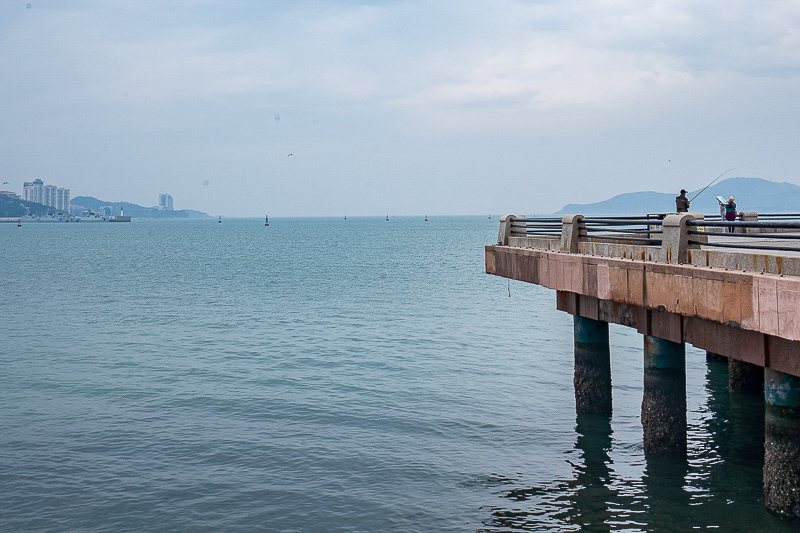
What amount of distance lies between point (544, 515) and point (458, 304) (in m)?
30.2

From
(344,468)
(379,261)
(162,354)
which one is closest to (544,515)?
(344,468)

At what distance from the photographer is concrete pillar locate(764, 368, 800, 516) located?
10562mm

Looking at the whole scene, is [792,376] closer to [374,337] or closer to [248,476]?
[248,476]

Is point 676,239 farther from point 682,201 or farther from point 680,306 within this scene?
point 682,201

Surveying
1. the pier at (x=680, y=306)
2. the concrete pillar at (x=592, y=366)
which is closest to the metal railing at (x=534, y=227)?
the pier at (x=680, y=306)

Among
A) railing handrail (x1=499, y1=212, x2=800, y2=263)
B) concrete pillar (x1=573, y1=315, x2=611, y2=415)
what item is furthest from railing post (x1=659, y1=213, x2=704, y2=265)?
concrete pillar (x1=573, y1=315, x2=611, y2=415)

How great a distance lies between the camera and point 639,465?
1487 cm

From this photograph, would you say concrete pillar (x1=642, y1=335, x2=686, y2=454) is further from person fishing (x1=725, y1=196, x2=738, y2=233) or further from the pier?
person fishing (x1=725, y1=196, x2=738, y2=233)

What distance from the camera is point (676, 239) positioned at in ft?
39.9

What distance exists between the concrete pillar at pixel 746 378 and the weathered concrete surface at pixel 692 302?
6694mm

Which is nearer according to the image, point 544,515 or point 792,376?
point 792,376

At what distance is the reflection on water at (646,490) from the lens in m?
12.5

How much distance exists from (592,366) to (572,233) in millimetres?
3157

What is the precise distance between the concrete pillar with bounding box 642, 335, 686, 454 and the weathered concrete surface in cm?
62
